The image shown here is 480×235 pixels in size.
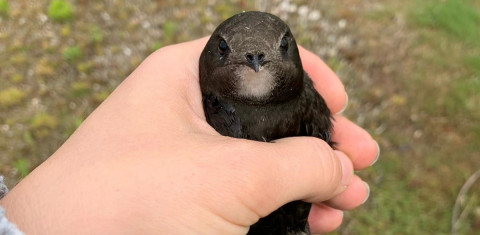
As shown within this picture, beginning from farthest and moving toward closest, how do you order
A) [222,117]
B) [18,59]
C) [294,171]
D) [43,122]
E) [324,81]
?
1. [18,59]
2. [43,122]
3. [324,81]
4. [222,117]
5. [294,171]

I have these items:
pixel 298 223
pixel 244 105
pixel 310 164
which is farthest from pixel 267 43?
pixel 298 223

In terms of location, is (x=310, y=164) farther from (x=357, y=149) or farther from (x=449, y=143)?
(x=449, y=143)

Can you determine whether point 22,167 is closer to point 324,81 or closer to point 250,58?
point 324,81

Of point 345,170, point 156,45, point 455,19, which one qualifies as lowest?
point 156,45

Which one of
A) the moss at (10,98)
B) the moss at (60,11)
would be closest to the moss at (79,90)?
the moss at (10,98)

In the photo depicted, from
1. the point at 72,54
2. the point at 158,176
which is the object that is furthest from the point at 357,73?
the point at 158,176

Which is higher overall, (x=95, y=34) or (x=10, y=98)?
(x=95, y=34)

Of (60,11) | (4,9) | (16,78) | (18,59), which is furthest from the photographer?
(4,9)

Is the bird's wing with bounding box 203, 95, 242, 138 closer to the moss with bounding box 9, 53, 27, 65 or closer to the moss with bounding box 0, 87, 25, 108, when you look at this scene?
the moss with bounding box 0, 87, 25, 108
